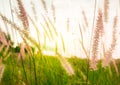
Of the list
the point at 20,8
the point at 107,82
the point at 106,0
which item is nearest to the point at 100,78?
the point at 107,82

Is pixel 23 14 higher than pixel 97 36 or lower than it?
higher

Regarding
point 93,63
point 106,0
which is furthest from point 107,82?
point 93,63

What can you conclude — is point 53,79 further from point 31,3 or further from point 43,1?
point 31,3

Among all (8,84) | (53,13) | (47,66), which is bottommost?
(8,84)

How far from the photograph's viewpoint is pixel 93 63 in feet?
4.82

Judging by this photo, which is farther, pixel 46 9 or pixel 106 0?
pixel 46 9

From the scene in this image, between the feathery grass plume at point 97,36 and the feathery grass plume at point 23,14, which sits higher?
the feathery grass plume at point 23,14

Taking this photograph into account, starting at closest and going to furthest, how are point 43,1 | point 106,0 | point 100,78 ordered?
1. point 106,0
2. point 100,78
3. point 43,1

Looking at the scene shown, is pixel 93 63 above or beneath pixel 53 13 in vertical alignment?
beneath

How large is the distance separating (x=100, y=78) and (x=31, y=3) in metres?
1.09

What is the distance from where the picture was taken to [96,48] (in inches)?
54.8

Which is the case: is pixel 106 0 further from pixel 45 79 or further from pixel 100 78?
pixel 45 79

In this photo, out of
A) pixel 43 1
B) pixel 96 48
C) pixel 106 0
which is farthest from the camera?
pixel 43 1

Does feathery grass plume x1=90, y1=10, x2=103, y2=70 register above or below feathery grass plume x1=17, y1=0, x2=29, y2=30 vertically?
below
